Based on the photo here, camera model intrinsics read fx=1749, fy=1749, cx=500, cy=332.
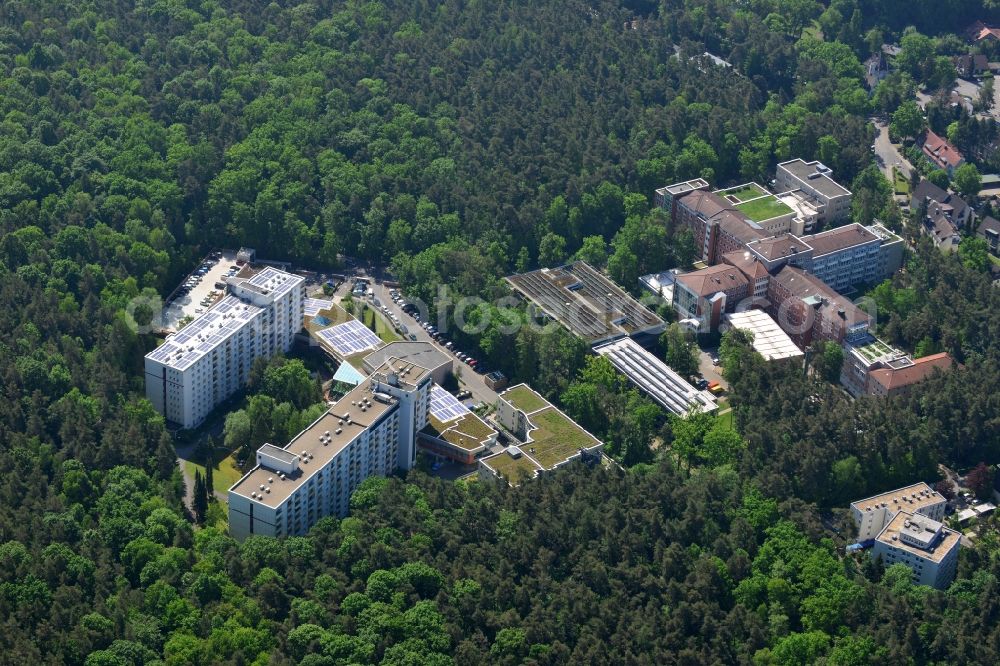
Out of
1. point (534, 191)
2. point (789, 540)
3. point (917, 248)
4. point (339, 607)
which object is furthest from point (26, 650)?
point (917, 248)

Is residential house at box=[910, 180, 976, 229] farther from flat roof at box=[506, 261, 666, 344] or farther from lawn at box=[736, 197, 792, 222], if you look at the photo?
flat roof at box=[506, 261, 666, 344]

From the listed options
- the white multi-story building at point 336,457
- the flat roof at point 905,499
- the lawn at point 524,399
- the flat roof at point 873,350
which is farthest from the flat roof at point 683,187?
the flat roof at point 905,499

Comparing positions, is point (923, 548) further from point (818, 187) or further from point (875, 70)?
point (875, 70)

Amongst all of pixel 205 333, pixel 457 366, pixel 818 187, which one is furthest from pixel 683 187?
pixel 205 333

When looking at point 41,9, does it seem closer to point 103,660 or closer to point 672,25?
point 672,25

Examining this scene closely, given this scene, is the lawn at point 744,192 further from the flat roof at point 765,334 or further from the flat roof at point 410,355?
the flat roof at point 410,355

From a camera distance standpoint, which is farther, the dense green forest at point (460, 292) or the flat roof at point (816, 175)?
the flat roof at point (816, 175)
